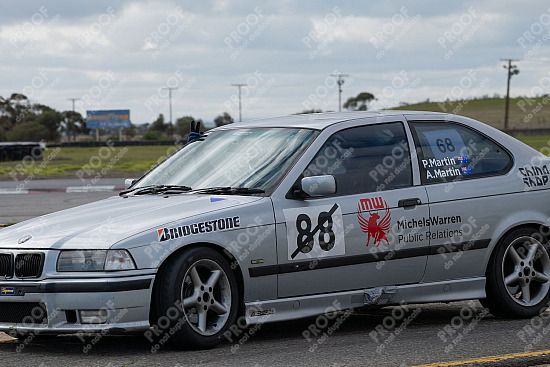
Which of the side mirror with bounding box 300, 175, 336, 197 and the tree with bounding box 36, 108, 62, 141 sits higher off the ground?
the tree with bounding box 36, 108, 62, 141

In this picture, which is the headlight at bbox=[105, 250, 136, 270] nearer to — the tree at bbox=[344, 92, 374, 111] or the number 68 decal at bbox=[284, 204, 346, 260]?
the number 68 decal at bbox=[284, 204, 346, 260]

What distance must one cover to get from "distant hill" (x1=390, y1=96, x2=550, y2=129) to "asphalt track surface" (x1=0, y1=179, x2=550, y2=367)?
82.1m

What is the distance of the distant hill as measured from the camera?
103 m

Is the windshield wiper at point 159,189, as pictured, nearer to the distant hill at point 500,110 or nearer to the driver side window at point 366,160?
the driver side window at point 366,160

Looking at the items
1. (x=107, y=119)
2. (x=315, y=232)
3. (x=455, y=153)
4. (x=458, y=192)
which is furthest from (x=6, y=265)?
(x=107, y=119)

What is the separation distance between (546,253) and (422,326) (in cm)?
123

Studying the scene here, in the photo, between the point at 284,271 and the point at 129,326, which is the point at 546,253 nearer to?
the point at 284,271

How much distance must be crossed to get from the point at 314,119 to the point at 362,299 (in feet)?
4.73

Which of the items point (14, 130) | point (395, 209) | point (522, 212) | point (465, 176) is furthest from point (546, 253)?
point (14, 130)

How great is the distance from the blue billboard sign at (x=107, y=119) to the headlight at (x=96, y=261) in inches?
5028

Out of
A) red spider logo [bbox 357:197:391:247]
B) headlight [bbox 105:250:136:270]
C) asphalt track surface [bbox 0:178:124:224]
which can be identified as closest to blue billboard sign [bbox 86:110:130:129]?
asphalt track surface [bbox 0:178:124:224]

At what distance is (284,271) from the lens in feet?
20.6

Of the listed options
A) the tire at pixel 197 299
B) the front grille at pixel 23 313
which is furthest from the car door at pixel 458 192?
the front grille at pixel 23 313

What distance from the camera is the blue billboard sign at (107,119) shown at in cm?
13200
